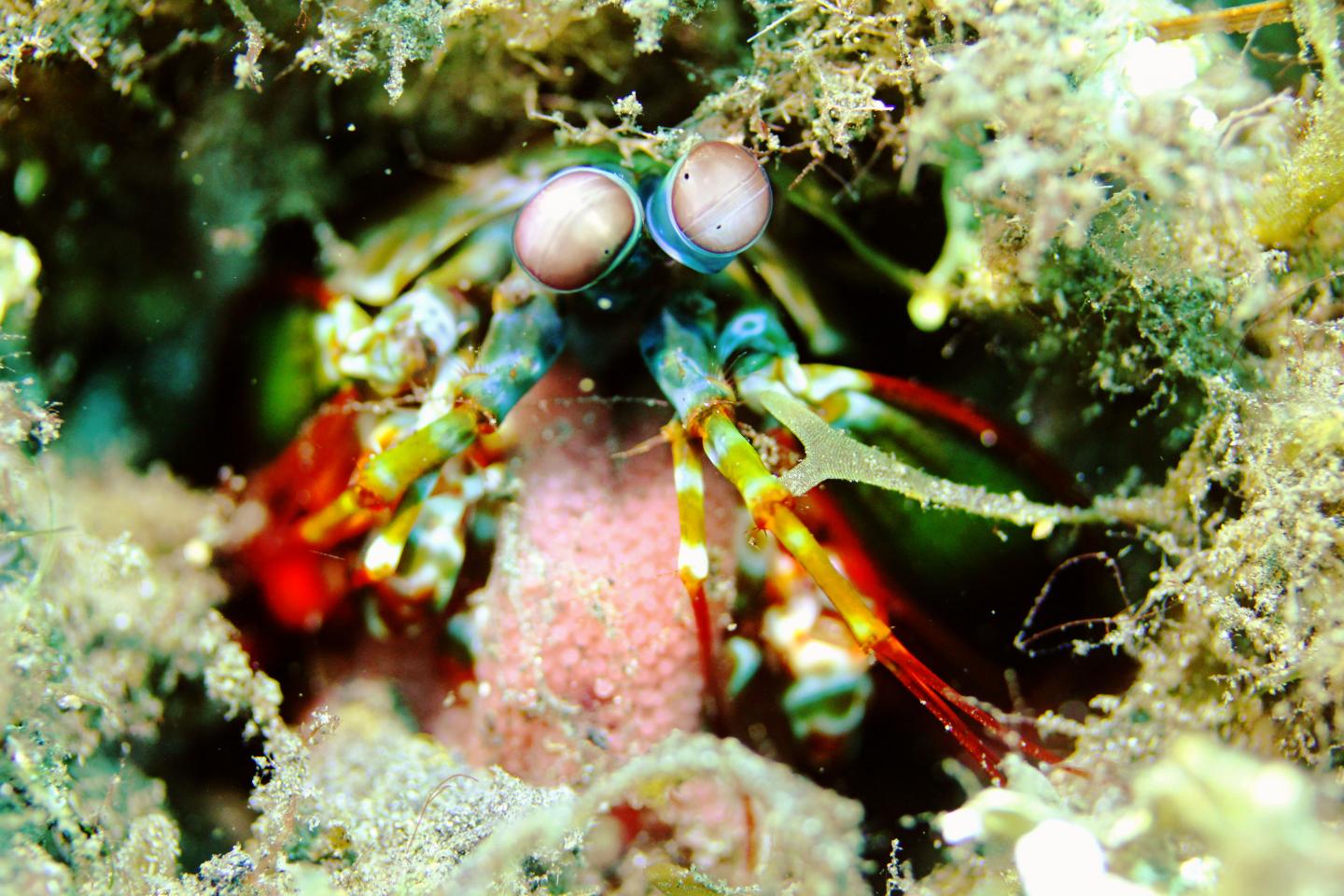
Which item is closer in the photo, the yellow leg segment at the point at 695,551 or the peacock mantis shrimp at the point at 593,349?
the peacock mantis shrimp at the point at 593,349

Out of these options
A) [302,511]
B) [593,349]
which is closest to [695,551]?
[593,349]

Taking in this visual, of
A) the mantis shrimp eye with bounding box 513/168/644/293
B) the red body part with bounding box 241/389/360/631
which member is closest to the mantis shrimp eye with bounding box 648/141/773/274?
the mantis shrimp eye with bounding box 513/168/644/293

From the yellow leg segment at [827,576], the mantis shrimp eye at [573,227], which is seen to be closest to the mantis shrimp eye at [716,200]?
the mantis shrimp eye at [573,227]

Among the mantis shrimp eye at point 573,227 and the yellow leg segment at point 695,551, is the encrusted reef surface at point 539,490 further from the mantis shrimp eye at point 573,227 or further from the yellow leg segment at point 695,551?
the mantis shrimp eye at point 573,227

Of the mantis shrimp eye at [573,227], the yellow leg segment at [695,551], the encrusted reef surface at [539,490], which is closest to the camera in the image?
the mantis shrimp eye at [573,227]

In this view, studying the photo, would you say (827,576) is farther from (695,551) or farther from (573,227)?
(573,227)

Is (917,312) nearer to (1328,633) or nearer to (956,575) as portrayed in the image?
(956,575)

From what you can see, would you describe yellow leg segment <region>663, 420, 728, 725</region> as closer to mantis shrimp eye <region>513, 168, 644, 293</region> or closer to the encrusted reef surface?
the encrusted reef surface
